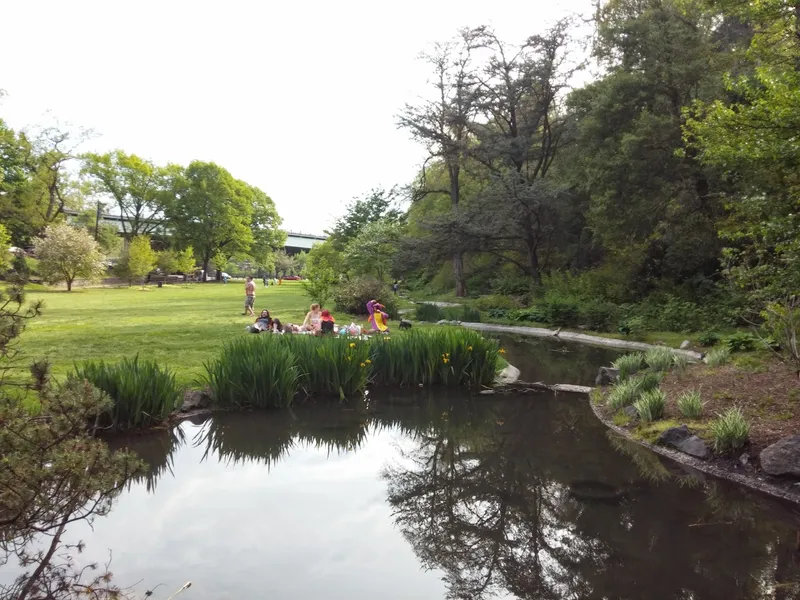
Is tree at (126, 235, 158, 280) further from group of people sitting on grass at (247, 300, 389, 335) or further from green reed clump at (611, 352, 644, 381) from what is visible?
green reed clump at (611, 352, 644, 381)

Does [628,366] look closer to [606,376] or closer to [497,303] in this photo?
[606,376]

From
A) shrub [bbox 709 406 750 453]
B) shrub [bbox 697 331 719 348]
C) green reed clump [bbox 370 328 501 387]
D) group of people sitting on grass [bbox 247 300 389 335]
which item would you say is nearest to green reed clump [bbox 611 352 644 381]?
green reed clump [bbox 370 328 501 387]

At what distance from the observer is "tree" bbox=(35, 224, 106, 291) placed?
3162 cm

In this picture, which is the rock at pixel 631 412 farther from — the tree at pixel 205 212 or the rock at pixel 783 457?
the tree at pixel 205 212

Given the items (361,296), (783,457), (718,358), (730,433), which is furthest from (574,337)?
(783,457)

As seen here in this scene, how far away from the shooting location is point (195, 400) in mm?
7500

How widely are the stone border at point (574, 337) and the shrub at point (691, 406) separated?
14.6ft

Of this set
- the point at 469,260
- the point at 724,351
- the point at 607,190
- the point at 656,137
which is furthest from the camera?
the point at 469,260

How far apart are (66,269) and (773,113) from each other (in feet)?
116

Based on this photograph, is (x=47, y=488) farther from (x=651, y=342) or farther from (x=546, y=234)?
(x=546, y=234)

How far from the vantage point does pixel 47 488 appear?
2.78 meters

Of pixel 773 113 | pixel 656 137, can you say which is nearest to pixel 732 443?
pixel 773 113

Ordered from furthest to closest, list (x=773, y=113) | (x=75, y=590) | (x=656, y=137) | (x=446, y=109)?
(x=446, y=109) < (x=656, y=137) < (x=773, y=113) < (x=75, y=590)

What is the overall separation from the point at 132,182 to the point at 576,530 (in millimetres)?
53555
